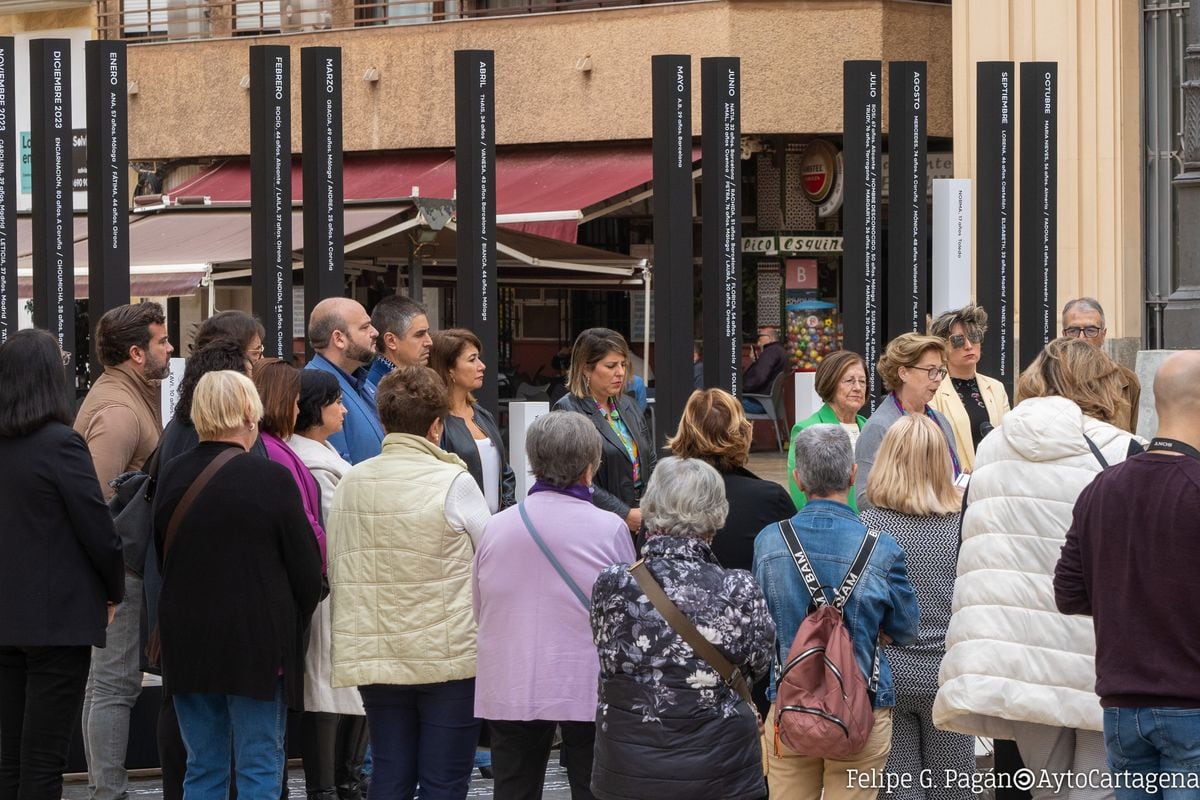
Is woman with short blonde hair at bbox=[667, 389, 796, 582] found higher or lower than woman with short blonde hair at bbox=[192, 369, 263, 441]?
lower

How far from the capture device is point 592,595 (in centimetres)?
531

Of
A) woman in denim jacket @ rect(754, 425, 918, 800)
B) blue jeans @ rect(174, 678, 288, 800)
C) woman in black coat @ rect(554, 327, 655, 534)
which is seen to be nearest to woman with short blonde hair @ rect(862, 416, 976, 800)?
woman in denim jacket @ rect(754, 425, 918, 800)

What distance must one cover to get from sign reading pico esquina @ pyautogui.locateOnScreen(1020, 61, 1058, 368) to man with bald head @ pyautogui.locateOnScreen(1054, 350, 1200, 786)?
5877 millimetres

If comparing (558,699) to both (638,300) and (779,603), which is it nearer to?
(779,603)

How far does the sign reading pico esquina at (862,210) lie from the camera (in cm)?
1030

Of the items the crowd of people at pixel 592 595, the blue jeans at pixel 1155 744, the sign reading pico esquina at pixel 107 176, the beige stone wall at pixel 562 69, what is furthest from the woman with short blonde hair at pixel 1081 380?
the beige stone wall at pixel 562 69

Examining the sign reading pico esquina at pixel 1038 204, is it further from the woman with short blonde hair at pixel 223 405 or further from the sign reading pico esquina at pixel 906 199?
the woman with short blonde hair at pixel 223 405

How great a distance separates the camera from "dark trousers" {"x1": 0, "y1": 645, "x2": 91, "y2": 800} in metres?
6.26

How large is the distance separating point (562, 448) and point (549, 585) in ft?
1.42

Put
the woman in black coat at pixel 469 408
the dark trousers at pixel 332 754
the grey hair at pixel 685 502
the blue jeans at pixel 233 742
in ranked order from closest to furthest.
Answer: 1. the grey hair at pixel 685 502
2. the blue jeans at pixel 233 742
3. the dark trousers at pixel 332 754
4. the woman in black coat at pixel 469 408

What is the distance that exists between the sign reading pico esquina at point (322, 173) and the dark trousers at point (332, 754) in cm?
300

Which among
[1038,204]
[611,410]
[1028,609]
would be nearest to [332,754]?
[611,410]

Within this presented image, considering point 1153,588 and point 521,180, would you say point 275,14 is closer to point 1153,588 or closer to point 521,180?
point 521,180

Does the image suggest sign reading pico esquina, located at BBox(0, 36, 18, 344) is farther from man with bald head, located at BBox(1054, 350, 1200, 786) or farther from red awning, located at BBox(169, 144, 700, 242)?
red awning, located at BBox(169, 144, 700, 242)
